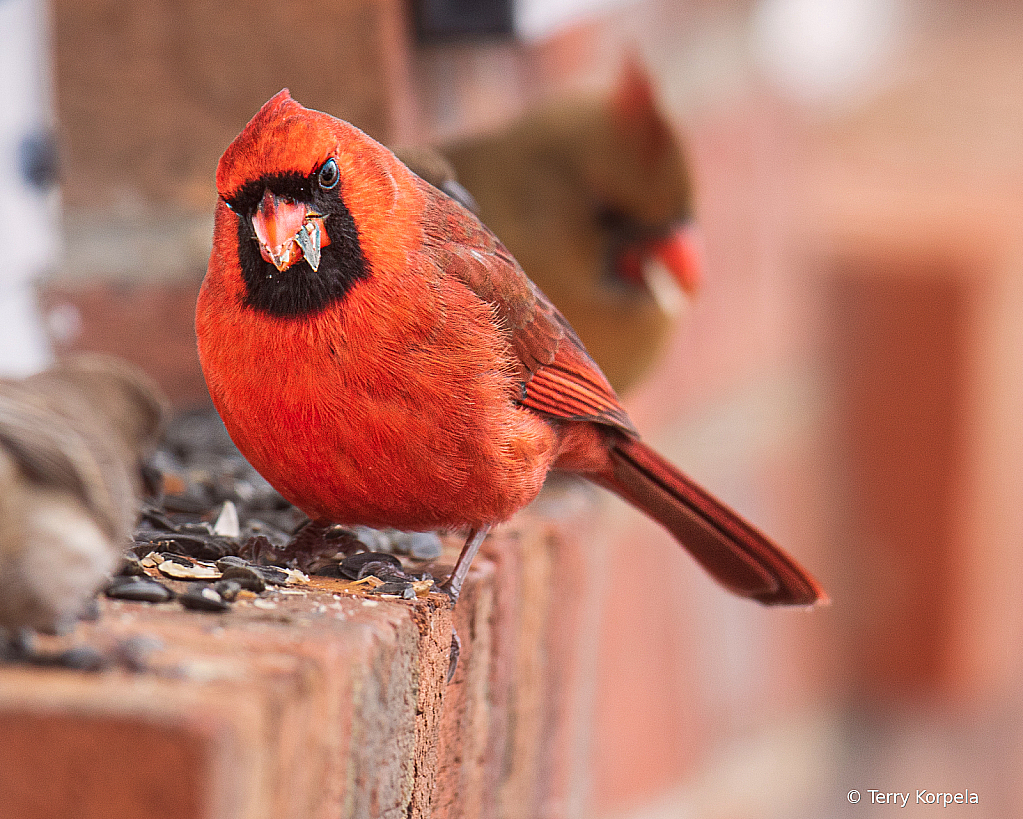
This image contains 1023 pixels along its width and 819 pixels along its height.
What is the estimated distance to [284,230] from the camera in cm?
119

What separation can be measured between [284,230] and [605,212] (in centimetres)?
137

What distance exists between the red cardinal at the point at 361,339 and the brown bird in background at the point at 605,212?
911mm

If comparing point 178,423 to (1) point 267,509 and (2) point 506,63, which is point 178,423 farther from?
(2) point 506,63

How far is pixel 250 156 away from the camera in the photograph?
1.19 meters

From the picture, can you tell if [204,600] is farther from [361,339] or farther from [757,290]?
[757,290]

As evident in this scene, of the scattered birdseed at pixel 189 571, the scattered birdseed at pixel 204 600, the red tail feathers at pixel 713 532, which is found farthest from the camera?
the red tail feathers at pixel 713 532

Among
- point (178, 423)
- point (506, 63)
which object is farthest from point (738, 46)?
point (178, 423)

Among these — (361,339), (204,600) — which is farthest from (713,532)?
(204,600)

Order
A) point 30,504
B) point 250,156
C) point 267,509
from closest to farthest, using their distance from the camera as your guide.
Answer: point 30,504 → point 250,156 → point 267,509

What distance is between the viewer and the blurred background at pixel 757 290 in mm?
2328

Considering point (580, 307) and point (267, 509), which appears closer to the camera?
point (267, 509)

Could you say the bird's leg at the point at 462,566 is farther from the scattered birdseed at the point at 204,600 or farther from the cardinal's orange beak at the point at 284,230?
the cardinal's orange beak at the point at 284,230

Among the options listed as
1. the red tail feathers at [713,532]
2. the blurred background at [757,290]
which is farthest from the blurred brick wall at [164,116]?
the red tail feathers at [713,532]

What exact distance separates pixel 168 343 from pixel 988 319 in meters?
2.70
